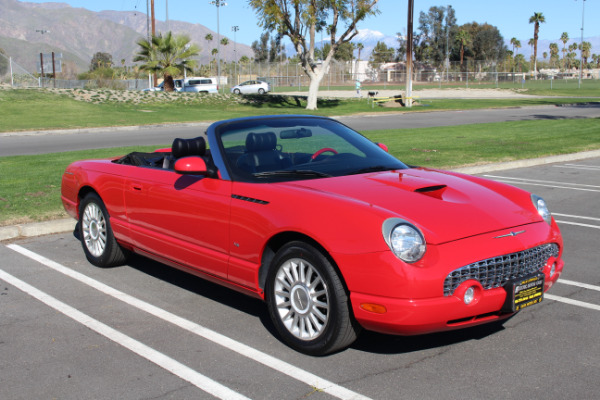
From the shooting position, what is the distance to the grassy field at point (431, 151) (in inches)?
347

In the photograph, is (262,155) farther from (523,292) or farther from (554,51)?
(554,51)

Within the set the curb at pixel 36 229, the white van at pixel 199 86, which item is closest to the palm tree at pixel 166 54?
the white van at pixel 199 86

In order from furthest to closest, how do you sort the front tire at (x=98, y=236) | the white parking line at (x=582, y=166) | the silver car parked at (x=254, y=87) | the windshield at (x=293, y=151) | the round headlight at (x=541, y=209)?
the silver car parked at (x=254, y=87) → the white parking line at (x=582, y=166) → the front tire at (x=98, y=236) → the windshield at (x=293, y=151) → the round headlight at (x=541, y=209)

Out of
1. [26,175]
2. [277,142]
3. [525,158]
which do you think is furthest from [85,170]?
[525,158]

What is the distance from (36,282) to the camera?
19.5 feet

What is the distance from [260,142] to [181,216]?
33.8 inches

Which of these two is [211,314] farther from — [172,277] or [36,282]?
[36,282]

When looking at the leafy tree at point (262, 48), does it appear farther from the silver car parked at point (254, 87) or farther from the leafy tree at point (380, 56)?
the silver car parked at point (254, 87)

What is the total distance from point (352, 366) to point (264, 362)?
559 millimetres

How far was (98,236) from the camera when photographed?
252 inches

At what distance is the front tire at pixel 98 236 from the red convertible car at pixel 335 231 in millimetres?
390

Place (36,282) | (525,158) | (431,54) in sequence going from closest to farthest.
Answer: (36,282), (525,158), (431,54)

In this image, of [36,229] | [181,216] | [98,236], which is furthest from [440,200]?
[36,229]

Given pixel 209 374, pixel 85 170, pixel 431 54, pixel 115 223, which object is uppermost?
pixel 431 54
